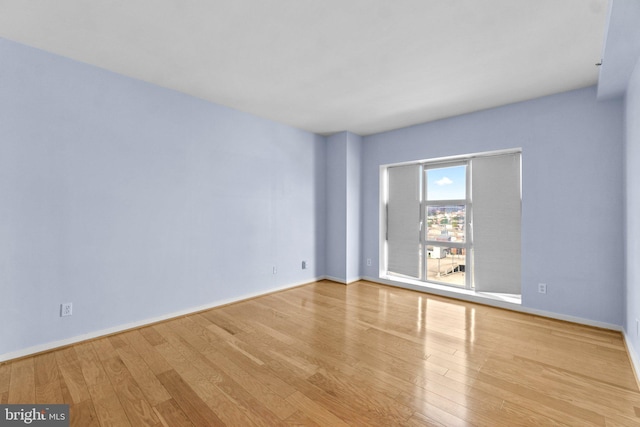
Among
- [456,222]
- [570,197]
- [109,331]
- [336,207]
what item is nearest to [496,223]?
[456,222]

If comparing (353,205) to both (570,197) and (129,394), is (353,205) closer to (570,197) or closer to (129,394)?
(570,197)

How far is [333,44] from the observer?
2416 mm

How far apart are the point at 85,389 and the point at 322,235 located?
3857mm

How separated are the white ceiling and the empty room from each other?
0.07ft

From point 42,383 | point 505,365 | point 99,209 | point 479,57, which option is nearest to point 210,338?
point 42,383

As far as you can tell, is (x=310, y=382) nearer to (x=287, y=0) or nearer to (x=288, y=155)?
(x=287, y=0)

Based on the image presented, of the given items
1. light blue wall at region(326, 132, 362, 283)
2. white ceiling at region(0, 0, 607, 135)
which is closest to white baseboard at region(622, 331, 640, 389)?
white ceiling at region(0, 0, 607, 135)

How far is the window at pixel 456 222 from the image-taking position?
384 cm

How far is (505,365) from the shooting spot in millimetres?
2281

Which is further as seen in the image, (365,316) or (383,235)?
(383,235)

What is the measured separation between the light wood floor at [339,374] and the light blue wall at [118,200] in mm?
460

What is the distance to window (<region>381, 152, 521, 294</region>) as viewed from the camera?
3.84 metres

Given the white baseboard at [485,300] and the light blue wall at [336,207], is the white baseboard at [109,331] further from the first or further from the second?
the white baseboard at [485,300]

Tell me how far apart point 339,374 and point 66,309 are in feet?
8.60
